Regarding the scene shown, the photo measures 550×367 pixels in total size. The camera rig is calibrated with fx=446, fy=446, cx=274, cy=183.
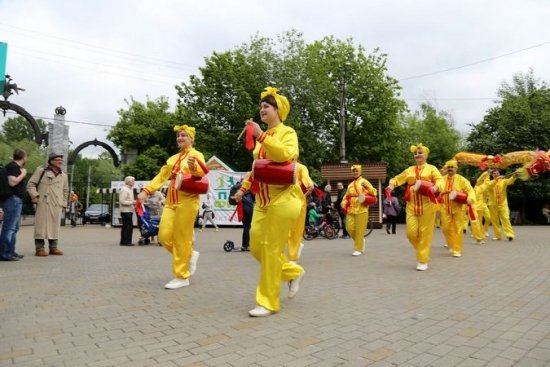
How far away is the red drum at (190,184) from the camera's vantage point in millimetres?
5906

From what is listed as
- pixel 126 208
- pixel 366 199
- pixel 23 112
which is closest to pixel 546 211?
pixel 366 199

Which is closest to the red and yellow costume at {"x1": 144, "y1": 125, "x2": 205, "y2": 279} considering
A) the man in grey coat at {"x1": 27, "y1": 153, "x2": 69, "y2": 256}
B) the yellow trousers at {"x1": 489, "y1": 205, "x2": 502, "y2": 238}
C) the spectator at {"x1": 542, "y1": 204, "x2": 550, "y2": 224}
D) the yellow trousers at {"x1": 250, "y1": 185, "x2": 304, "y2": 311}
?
the yellow trousers at {"x1": 250, "y1": 185, "x2": 304, "y2": 311}

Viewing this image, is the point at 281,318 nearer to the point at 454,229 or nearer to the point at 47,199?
the point at 454,229

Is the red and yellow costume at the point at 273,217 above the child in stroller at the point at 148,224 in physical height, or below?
above

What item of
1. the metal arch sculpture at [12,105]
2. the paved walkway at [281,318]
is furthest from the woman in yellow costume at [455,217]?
the metal arch sculpture at [12,105]

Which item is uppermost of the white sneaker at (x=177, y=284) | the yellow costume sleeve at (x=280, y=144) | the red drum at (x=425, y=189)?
the yellow costume sleeve at (x=280, y=144)

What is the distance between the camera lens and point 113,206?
22766 mm

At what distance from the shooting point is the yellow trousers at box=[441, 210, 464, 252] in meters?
9.99

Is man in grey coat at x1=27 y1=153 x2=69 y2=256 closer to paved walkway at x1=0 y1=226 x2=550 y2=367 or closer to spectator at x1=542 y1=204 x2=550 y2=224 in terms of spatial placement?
paved walkway at x1=0 y1=226 x2=550 y2=367

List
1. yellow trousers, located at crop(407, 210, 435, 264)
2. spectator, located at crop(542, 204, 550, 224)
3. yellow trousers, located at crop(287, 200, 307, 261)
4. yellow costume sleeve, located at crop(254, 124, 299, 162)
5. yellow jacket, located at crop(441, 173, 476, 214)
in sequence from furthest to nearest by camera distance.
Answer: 1. spectator, located at crop(542, 204, 550, 224)
2. yellow jacket, located at crop(441, 173, 476, 214)
3. yellow trousers, located at crop(407, 210, 435, 264)
4. yellow trousers, located at crop(287, 200, 307, 261)
5. yellow costume sleeve, located at crop(254, 124, 299, 162)

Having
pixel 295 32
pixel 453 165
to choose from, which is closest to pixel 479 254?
pixel 453 165

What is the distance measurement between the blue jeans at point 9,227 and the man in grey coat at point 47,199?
48cm

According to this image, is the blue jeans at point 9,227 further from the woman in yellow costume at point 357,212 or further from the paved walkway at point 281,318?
the woman in yellow costume at point 357,212

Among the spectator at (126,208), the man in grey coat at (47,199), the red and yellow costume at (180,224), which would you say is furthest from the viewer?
the spectator at (126,208)
